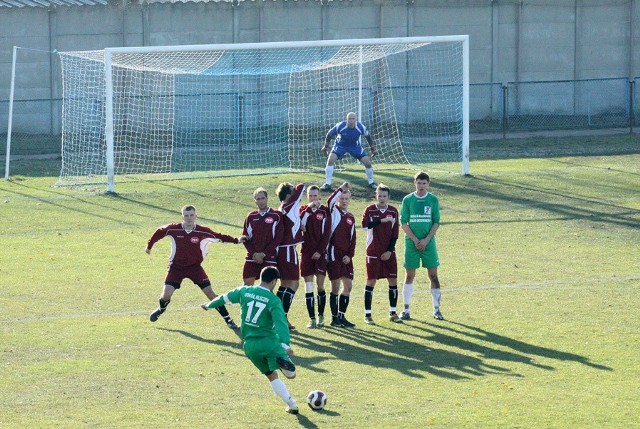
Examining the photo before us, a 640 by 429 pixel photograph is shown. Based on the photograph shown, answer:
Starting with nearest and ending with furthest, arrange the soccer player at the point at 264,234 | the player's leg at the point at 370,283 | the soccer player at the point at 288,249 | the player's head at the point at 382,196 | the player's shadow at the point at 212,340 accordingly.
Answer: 1. the player's shadow at the point at 212,340
2. the soccer player at the point at 264,234
3. the soccer player at the point at 288,249
4. the player's head at the point at 382,196
5. the player's leg at the point at 370,283

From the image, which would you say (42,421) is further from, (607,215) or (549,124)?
(549,124)

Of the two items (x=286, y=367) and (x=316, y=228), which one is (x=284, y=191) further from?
(x=286, y=367)

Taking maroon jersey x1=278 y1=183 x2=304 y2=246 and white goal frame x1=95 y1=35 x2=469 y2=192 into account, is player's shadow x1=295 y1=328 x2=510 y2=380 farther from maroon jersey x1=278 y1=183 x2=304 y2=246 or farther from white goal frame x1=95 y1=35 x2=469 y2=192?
white goal frame x1=95 y1=35 x2=469 y2=192

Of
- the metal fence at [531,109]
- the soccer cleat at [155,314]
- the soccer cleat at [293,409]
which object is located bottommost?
the soccer cleat at [293,409]

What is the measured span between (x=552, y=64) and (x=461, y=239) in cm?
2031

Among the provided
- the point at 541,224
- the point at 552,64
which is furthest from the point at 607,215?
the point at 552,64

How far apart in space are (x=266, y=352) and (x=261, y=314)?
36cm

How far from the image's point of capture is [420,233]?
46.0ft

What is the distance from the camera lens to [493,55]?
3747 centimetres

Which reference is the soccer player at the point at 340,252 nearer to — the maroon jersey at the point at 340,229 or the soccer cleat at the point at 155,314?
the maroon jersey at the point at 340,229

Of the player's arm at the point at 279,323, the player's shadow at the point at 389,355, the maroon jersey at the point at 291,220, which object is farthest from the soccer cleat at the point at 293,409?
the maroon jersey at the point at 291,220

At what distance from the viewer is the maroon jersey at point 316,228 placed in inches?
525

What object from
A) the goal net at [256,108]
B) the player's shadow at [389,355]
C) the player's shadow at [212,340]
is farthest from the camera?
the goal net at [256,108]

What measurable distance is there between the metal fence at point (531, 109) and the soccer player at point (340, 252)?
2146 cm
